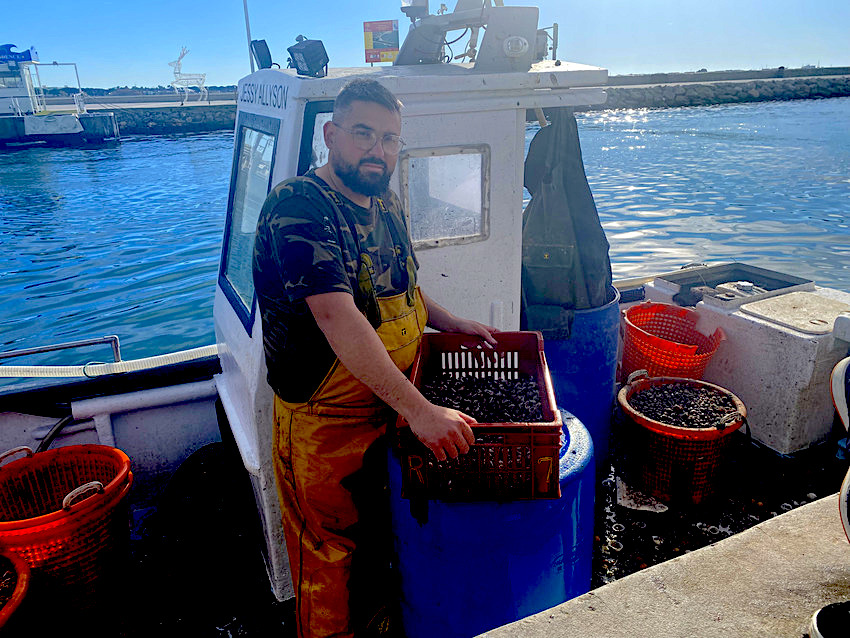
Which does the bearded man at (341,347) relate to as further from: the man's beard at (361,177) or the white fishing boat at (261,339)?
the white fishing boat at (261,339)

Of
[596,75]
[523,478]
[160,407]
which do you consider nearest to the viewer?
[523,478]

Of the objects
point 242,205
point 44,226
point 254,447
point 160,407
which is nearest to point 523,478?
point 254,447

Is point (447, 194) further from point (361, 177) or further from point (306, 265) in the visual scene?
point (306, 265)

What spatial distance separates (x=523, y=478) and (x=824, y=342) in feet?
8.89

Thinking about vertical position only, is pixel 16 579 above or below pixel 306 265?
below

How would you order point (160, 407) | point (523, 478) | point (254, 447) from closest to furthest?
point (523, 478), point (254, 447), point (160, 407)

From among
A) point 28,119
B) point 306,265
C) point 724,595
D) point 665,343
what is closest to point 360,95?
point 306,265

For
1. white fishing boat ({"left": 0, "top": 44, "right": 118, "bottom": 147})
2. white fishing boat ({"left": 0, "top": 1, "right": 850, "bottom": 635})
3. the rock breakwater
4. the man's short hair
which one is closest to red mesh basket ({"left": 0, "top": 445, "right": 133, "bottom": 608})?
white fishing boat ({"left": 0, "top": 1, "right": 850, "bottom": 635})

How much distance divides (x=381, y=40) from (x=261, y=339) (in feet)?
7.99

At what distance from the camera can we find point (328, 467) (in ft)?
6.93

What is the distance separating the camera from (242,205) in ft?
9.78

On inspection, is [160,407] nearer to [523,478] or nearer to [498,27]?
[523,478]

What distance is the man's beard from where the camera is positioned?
200 cm

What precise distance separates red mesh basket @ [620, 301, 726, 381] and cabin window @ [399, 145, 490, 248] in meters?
1.73
